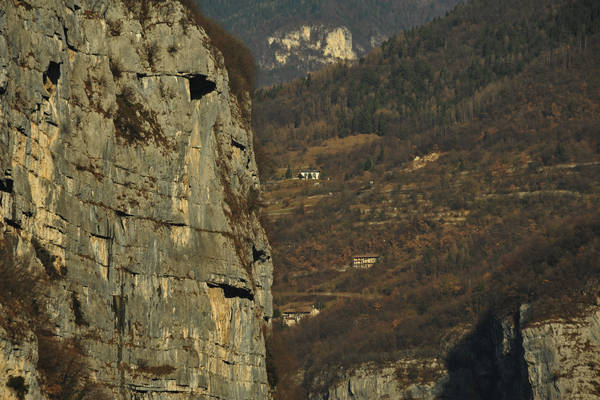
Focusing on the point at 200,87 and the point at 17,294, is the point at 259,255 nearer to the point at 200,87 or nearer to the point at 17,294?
the point at 200,87

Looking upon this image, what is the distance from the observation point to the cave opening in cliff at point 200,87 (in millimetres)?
56938

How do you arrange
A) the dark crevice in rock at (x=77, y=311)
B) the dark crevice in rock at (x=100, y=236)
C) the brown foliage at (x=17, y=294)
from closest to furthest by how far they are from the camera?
the brown foliage at (x=17, y=294) < the dark crevice in rock at (x=77, y=311) < the dark crevice in rock at (x=100, y=236)

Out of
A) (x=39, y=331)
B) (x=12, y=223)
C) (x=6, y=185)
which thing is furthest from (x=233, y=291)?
(x=6, y=185)

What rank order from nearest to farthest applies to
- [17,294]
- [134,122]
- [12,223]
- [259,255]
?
[17,294] → [12,223] → [134,122] → [259,255]

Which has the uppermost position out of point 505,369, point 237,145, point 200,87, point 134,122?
point 505,369

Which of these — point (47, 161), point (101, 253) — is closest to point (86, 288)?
point (101, 253)

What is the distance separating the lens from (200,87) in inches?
2270

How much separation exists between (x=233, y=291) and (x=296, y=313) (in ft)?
459

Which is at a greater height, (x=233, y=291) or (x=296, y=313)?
(x=296, y=313)

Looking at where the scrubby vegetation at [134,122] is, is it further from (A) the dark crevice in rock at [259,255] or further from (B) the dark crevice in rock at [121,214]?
(A) the dark crevice in rock at [259,255]

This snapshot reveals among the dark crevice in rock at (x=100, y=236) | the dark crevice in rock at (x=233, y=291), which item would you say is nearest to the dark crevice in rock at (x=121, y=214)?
the dark crevice in rock at (x=100, y=236)

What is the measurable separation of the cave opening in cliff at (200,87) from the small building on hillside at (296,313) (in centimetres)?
13636

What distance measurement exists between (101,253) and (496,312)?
348 feet

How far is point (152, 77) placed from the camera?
54906 mm
